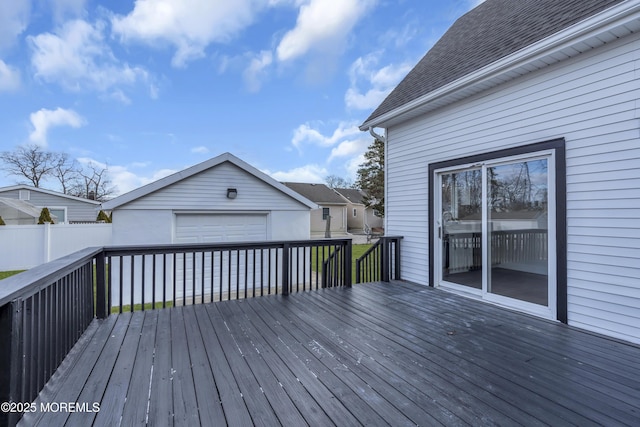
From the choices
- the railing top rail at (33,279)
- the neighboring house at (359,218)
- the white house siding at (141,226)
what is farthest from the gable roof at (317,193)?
the railing top rail at (33,279)

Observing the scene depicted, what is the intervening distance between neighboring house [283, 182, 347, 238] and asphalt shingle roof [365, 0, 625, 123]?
57.7ft

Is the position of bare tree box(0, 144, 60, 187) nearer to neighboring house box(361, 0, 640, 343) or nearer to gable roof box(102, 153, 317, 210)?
gable roof box(102, 153, 317, 210)

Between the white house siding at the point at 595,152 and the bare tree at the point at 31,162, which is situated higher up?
the bare tree at the point at 31,162

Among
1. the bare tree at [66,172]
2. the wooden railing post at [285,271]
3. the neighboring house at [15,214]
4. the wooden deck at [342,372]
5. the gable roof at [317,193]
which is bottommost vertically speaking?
the wooden deck at [342,372]

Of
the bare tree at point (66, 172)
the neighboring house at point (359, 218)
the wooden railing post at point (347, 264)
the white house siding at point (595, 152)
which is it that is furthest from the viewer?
the neighboring house at point (359, 218)

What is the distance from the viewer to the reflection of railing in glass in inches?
132

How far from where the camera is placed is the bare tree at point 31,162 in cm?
1973

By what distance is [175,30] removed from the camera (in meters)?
6.74

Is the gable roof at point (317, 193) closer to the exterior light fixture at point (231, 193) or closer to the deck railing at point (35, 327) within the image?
the exterior light fixture at point (231, 193)

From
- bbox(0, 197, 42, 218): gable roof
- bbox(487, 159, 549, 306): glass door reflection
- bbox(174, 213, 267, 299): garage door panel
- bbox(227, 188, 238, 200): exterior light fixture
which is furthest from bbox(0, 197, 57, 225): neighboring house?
bbox(487, 159, 549, 306): glass door reflection

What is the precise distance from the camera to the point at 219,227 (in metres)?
7.06

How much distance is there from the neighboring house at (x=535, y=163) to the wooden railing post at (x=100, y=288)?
4.42m

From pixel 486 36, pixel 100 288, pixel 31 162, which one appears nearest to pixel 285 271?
pixel 100 288

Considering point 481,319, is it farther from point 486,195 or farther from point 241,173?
point 241,173
